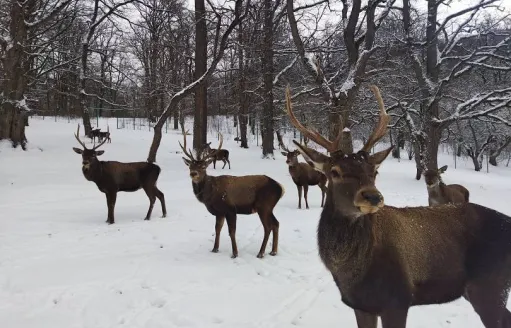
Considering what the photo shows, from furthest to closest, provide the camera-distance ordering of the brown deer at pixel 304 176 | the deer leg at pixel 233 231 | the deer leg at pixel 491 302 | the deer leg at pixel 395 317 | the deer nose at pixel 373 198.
Result: 1. the brown deer at pixel 304 176
2. the deer leg at pixel 233 231
3. the deer leg at pixel 491 302
4. the deer leg at pixel 395 317
5. the deer nose at pixel 373 198

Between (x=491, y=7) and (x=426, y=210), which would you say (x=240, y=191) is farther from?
(x=491, y=7)

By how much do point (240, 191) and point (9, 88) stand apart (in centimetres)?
1426

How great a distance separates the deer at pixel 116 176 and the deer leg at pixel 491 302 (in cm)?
796

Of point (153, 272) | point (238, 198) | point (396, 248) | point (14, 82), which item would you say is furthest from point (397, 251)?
point (14, 82)

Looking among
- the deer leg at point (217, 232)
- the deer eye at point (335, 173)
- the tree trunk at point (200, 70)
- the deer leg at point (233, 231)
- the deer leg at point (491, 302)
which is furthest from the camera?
the tree trunk at point (200, 70)

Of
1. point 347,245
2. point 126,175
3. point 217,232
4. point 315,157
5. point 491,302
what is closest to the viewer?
point 347,245

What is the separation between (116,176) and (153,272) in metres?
4.74

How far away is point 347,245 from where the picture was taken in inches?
129

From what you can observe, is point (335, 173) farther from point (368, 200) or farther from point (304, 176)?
point (304, 176)

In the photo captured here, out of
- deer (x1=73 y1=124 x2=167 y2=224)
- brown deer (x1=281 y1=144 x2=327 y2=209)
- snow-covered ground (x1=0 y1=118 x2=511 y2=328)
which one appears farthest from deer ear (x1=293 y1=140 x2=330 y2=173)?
brown deer (x1=281 y1=144 x2=327 y2=209)

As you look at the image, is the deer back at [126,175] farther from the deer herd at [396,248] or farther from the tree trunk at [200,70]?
the tree trunk at [200,70]

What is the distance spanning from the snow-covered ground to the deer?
0.64 meters

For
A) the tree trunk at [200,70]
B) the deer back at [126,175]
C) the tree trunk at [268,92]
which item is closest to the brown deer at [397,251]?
the deer back at [126,175]

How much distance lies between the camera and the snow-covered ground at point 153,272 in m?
4.73
